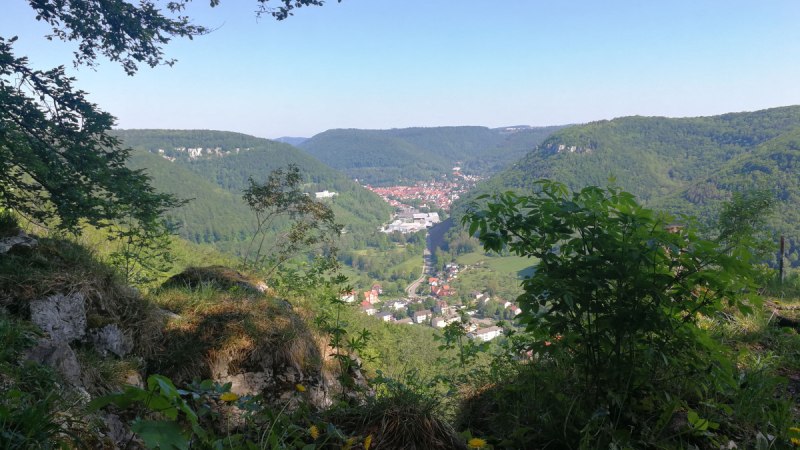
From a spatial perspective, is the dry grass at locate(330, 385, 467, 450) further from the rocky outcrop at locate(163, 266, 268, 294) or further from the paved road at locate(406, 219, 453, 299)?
the paved road at locate(406, 219, 453, 299)

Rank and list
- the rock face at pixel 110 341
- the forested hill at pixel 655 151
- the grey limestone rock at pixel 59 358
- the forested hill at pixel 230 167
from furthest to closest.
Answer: the forested hill at pixel 230 167 → the forested hill at pixel 655 151 → the rock face at pixel 110 341 → the grey limestone rock at pixel 59 358

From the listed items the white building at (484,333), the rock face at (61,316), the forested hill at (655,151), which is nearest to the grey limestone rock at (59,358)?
the rock face at (61,316)

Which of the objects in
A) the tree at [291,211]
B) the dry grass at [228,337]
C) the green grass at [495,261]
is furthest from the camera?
the green grass at [495,261]

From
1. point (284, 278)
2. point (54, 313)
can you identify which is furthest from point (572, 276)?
point (284, 278)

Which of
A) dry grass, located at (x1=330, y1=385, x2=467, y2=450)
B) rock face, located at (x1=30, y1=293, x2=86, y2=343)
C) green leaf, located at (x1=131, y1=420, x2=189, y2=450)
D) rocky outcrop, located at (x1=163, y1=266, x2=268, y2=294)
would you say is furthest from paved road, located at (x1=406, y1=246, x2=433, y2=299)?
green leaf, located at (x1=131, y1=420, x2=189, y2=450)

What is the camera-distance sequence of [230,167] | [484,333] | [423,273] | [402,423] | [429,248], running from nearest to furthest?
[402,423]
[484,333]
[423,273]
[429,248]
[230,167]

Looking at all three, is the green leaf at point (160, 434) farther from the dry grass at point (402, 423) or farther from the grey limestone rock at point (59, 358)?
the grey limestone rock at point (59, 358)

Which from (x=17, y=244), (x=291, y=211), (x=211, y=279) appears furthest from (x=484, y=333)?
(x=291, y=211)

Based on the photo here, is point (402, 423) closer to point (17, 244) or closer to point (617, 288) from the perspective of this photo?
point (617, 288)
